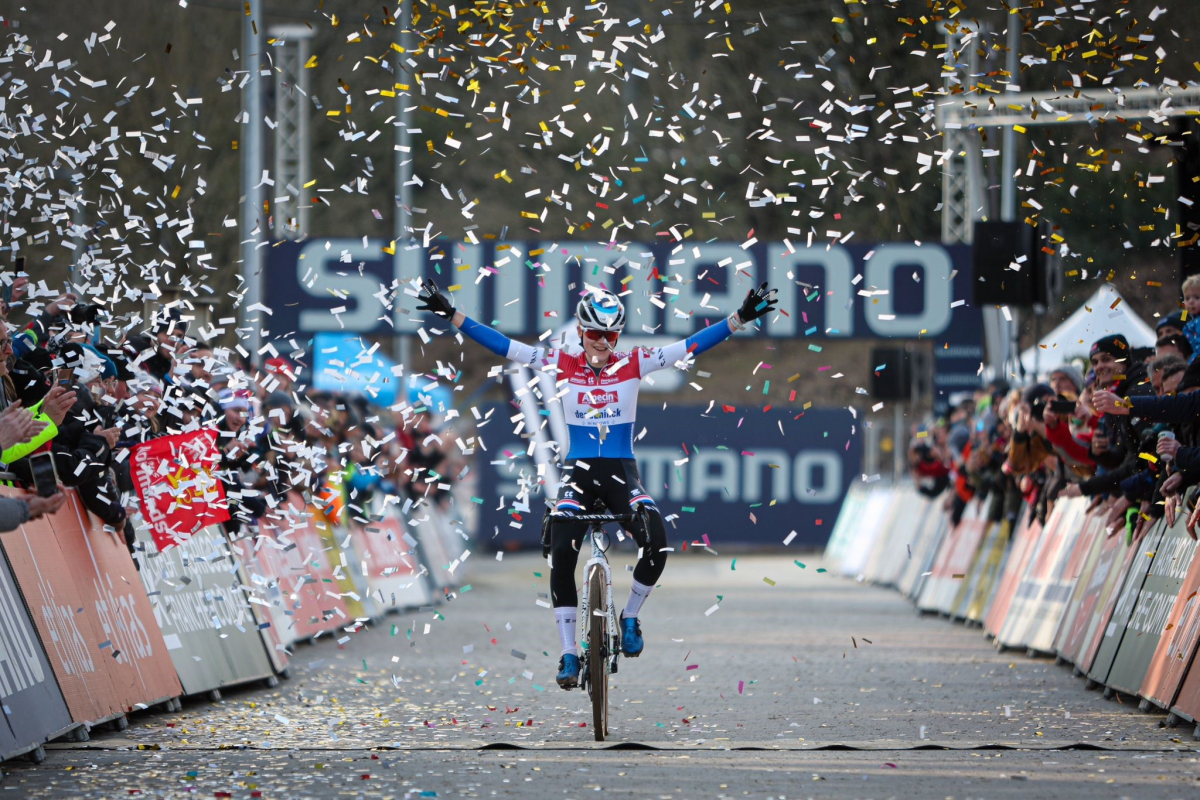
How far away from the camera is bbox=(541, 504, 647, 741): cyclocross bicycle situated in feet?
33.0

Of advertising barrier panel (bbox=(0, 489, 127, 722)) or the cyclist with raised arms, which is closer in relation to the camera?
advertising barrier panel (bbox=(0, 489, 127, 722))

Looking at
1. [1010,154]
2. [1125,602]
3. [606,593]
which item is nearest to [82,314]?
[606,593]

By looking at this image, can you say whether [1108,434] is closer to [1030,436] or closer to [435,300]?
[1030,436]

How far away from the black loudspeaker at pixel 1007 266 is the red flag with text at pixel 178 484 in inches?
394

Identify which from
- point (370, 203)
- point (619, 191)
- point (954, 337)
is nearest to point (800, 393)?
point (619, 191)

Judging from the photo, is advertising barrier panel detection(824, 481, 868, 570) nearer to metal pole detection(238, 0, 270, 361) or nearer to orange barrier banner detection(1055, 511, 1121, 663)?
metal pole detection(238, 0, 270, 361)

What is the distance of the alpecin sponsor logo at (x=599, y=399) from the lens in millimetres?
10805

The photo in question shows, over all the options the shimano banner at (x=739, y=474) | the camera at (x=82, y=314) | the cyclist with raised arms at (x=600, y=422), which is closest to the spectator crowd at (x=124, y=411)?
the camera at (x=82, y=314)

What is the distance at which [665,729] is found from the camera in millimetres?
10633

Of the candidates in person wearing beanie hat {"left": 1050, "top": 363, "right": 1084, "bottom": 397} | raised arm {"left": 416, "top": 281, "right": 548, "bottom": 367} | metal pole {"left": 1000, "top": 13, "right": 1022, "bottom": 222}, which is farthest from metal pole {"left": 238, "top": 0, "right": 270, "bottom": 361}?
raised arm {"left": 416, "top": 281, "right": 548, "bottom": 367}

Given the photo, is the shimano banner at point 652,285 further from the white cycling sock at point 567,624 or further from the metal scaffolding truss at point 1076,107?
the white cycling sock at point 567,624

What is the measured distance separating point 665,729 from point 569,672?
2.39 feet

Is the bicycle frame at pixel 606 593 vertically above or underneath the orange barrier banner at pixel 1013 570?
above

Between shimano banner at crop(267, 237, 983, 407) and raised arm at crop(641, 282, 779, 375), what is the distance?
14.7 m
